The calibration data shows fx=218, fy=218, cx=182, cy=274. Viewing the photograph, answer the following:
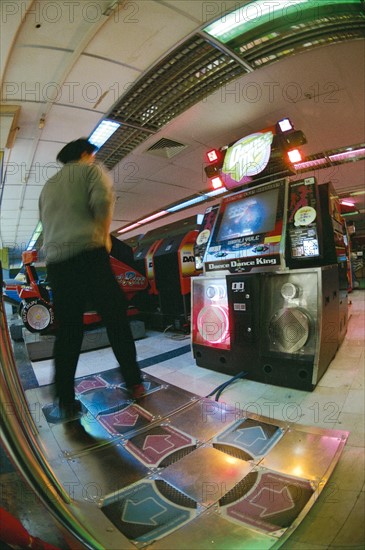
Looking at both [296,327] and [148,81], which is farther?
[148,81]

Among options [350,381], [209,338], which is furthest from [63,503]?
[350,381]

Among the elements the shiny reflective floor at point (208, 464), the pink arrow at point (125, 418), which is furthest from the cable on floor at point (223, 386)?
the pink arrow at point (125, 418)

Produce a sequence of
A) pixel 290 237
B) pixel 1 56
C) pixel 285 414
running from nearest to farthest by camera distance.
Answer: pixel 285 414 < pixel 1 56 < pixel 290 237

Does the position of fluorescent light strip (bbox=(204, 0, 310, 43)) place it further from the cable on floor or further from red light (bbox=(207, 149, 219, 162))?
the cable on floor

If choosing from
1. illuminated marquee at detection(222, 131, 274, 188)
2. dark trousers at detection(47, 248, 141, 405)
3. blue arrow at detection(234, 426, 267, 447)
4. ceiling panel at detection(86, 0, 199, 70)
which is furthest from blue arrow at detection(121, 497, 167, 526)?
ceiling panel at detection(86, 0, 199, 70)

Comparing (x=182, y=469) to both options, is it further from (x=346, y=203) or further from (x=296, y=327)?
(x=346, y=203)

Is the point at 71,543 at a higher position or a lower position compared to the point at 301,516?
higher

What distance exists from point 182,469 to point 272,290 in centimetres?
127

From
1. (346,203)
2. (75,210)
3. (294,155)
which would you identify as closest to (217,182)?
(294,155)

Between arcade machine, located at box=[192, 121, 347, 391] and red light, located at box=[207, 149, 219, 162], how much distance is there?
2.63 feet

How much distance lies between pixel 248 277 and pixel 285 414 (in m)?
0.94

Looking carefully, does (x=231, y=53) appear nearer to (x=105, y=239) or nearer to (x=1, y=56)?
(x=1, y=56)

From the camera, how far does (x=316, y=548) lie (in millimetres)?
463

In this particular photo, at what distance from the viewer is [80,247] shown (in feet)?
1.78
